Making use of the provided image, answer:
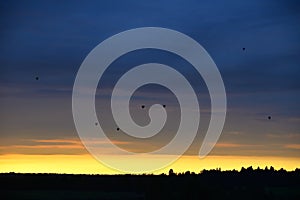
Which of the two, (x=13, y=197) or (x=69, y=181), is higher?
(x=69, y=181)

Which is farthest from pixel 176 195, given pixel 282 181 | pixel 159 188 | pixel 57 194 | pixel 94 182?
pixel 282 181

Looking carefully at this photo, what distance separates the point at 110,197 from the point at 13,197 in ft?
37.7

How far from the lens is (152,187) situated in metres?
86.1

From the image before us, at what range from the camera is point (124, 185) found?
341 feet

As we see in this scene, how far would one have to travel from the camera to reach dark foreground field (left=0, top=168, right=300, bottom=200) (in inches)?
3386

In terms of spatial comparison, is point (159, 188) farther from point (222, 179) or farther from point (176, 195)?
point (222, 179)

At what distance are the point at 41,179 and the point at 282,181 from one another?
40.0 metres

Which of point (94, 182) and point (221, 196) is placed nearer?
point (221, 196)

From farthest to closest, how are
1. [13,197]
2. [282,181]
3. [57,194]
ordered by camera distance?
[282,181] < [57,194] < [13,197]

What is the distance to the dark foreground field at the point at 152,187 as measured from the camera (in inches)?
A: 3386

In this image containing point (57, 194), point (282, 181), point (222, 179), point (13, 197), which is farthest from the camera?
point (282, 181)

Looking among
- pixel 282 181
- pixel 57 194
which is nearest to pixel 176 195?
pixel 57 194

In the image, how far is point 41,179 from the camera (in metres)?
104

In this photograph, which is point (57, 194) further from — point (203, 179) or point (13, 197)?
point (203, 179)
